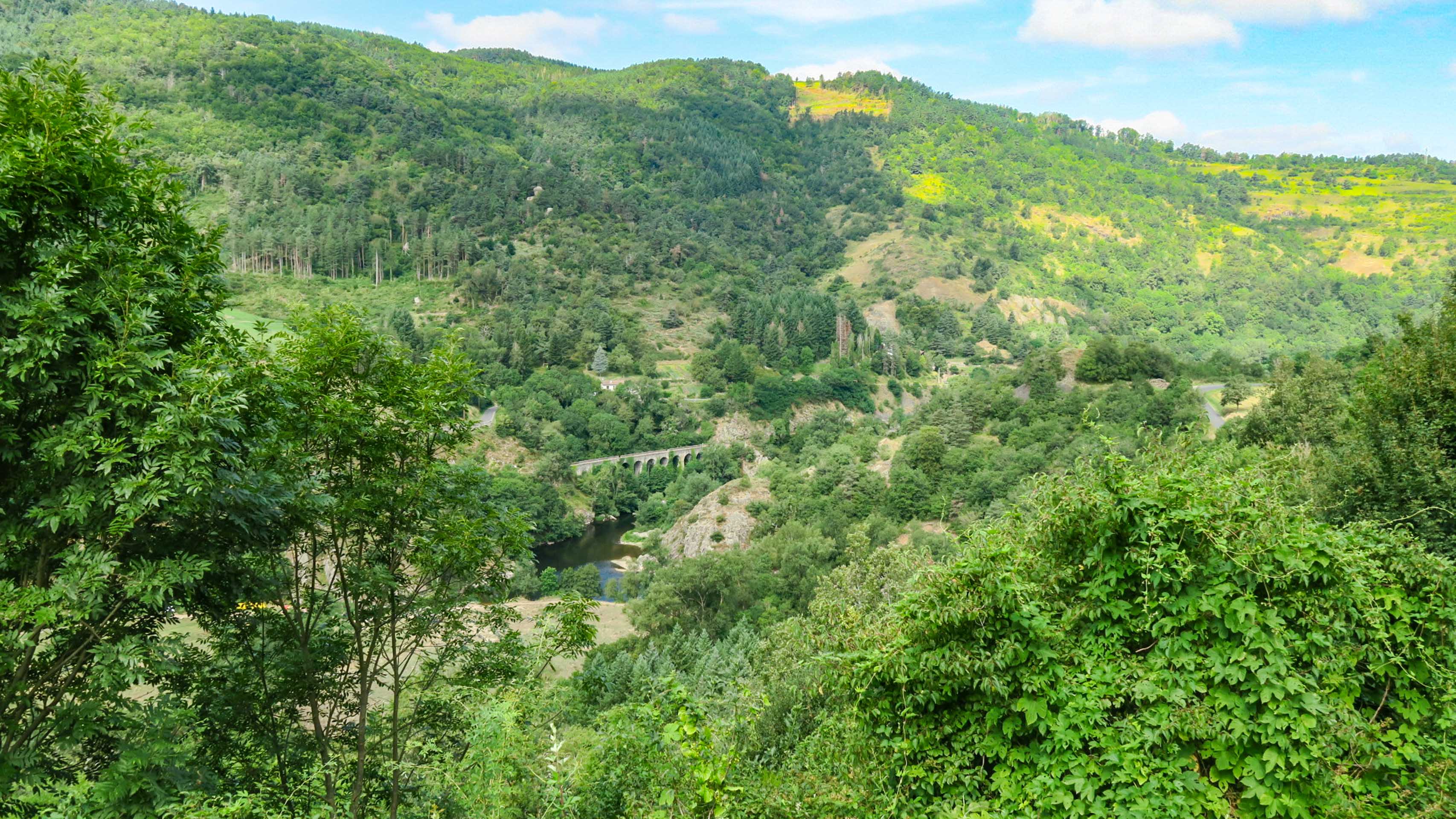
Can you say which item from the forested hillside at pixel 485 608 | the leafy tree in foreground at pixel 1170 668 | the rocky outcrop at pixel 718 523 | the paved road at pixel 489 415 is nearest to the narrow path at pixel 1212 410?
the forested hillside at pixel 485 608

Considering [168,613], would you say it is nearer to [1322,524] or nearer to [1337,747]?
[1337,747]

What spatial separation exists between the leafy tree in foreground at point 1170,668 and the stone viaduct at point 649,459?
67552mm

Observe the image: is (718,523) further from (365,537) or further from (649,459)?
(365,537)

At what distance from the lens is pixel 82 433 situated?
4.73m

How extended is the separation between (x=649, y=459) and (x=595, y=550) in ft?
57.2

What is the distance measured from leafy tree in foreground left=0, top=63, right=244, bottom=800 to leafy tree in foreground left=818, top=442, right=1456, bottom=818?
5065 millimetres

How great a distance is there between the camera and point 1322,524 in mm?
5180

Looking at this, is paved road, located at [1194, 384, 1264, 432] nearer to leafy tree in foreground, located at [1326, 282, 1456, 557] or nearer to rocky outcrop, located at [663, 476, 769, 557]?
leafy tree in foreground, located at [1326, 282, 1456, 557]

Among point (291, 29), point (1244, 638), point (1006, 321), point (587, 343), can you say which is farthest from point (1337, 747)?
point (291, 29)

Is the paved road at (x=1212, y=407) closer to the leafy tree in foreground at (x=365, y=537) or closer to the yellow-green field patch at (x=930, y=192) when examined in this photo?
the leafy tree in foreground at (x=365, y=537)

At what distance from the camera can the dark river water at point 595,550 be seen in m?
56.4

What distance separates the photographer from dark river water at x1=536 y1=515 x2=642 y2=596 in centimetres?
5644

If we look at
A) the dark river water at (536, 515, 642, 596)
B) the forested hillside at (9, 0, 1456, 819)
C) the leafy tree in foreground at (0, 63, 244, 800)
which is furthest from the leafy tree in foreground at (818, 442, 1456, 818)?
the dark river water at (536, 515, 642, 596)

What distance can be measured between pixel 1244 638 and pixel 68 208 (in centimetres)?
853
